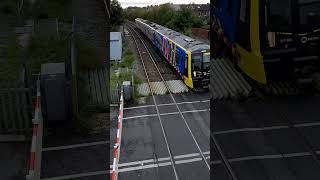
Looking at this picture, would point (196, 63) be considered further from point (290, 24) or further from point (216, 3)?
point (290, 24)

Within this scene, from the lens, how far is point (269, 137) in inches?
346

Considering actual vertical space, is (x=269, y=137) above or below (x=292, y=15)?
below

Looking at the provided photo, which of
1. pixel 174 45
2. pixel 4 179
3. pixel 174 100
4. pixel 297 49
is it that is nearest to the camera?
pixel 4 179

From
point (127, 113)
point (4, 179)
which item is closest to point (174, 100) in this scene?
point (127, 113)

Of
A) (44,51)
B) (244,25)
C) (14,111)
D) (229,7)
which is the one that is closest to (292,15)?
(244,25)

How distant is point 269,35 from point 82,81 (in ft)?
16.9

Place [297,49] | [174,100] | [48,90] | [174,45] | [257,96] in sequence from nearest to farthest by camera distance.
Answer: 1. [48,90]
2. [297,49]
3. [257,96]
4. [174,100]
5. [174,45]

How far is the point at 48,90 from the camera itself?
29.0ft

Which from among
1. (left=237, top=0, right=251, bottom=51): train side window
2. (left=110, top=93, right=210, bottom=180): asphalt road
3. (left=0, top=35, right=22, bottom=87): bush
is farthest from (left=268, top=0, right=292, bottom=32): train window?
(left=0, top=35, right=22, bottom=87): bush

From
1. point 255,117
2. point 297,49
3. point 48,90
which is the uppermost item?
point 297,49

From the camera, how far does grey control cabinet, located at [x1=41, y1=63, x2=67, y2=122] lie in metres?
8.84

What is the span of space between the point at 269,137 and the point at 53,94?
491cm

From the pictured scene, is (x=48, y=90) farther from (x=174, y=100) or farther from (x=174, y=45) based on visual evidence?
(x=174, y=45)

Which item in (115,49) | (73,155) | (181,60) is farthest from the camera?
(115,49)
